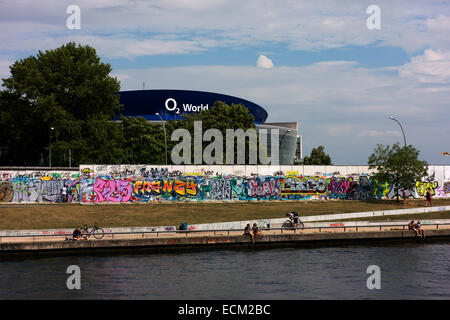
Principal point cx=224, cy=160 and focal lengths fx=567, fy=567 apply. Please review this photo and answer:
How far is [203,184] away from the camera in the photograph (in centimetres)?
6119

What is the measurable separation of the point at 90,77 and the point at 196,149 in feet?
56.6

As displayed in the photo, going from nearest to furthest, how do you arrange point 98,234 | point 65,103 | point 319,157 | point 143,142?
point 98,234
point 65,103
point 143,142
point 319,157

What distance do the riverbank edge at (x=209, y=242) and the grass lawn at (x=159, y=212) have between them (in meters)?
8.99

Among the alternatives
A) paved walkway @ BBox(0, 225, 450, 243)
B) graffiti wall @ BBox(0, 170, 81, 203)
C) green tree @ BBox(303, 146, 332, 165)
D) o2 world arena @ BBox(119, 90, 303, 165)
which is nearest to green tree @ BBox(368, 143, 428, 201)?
paved walkway @ BBox(0, 225, 450, 243)

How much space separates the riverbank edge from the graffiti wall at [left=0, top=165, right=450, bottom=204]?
20.4 metres

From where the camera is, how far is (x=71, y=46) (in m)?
76.5

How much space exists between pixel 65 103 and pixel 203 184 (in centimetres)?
2560

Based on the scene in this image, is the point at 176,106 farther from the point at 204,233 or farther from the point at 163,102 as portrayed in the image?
the point at 204,233

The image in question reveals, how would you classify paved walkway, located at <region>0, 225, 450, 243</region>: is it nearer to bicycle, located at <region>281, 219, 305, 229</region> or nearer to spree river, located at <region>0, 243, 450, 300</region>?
bicycle, located at <region>281, 219, 305, 229</region>

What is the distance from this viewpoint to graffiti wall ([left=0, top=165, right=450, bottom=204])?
187 feet

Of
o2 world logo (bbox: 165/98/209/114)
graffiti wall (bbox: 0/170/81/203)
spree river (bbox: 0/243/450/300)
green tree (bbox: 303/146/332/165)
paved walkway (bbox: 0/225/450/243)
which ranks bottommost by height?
spree river (bbox: 0/243/450/300)

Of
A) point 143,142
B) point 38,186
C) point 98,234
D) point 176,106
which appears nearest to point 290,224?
point 98,234

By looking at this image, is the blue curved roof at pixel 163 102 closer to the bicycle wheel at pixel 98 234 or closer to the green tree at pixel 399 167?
the green tree at pixel 399 167
